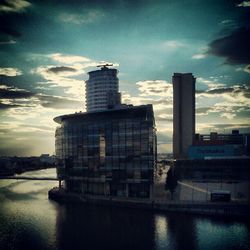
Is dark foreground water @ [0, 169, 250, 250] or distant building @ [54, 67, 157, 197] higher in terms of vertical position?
distant building @ [54, 67, 157, 197]

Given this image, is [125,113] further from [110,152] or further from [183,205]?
[183,205]

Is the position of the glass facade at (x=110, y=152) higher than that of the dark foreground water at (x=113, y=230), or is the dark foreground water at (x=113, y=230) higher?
the glass facade at (x=110, y=152)

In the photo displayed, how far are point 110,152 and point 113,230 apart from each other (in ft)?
124

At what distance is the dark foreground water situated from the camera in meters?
62.6

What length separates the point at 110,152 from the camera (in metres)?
106

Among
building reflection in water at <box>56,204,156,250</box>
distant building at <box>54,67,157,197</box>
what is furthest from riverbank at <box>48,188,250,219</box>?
distant building at <box>54,67,157,197</box>

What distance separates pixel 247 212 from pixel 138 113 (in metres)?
48.2

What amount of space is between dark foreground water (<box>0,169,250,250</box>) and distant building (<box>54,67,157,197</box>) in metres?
13.3

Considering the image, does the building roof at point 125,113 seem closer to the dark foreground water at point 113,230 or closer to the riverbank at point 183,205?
the riverbank at point 183,205

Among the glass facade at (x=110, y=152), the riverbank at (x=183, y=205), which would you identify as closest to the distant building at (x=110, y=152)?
the glass facade at (x=110, y=152)

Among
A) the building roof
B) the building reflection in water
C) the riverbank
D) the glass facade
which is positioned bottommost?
the building reflection in water

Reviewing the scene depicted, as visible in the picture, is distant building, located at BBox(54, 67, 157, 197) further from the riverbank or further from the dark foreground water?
the dark foreground water

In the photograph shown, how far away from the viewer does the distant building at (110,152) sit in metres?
100

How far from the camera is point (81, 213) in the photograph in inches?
3556
